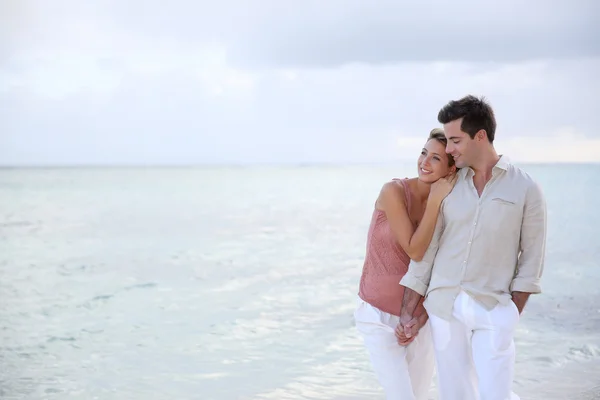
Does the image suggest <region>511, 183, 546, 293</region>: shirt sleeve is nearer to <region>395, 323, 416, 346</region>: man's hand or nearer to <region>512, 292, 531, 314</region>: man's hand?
<region>512, 292, 531, 314</region>: man's hand

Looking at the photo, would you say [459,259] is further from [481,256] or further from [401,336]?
[401,336]

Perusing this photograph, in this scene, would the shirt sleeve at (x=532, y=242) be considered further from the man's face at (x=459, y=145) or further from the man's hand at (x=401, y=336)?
the man's hand at (x=401, y=336)

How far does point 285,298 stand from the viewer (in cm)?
859

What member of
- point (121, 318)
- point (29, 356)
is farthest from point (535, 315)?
point (29, 356)

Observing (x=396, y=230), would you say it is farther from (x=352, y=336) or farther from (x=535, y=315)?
(x=535, y=315)

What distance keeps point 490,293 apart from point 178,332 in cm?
484

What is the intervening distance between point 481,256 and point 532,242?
0.17 meters

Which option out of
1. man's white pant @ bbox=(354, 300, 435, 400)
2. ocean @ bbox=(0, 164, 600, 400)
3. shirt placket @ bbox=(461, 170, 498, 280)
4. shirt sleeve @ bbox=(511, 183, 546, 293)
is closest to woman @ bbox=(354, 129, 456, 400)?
man's white pant @ bbox=(354, 300, 435, 400)

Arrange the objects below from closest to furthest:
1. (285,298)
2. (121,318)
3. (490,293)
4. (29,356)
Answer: (490,293), (29,356), (121,318), (285,298)

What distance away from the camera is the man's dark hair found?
261 cm

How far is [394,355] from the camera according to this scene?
Result: 9.00 feet

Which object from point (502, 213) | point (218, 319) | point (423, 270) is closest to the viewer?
point (502, 213)

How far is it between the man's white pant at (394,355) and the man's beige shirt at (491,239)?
0.17m

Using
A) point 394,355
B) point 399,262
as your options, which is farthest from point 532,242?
point 394,355
